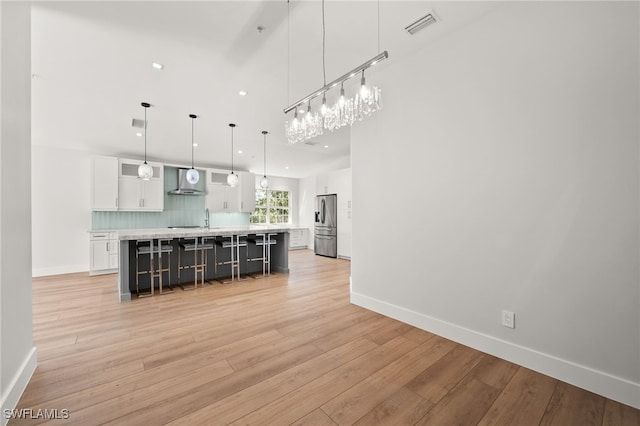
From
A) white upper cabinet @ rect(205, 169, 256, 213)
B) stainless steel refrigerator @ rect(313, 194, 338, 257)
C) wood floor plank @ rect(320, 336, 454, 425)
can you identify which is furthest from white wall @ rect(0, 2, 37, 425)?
stainless steel refrigerator @ rect(313, 194, 338, 257)

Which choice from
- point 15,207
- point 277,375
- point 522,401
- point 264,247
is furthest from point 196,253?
point 522,401

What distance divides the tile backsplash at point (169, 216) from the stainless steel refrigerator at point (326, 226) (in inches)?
105

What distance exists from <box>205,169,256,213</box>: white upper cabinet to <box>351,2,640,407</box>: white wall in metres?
5.72

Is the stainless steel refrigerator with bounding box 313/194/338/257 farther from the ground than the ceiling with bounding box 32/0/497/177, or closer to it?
closer to it

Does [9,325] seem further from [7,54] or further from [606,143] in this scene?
[606,143]

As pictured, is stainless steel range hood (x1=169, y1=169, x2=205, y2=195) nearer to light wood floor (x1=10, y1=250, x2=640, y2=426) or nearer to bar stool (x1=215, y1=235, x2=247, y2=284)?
bar stool (x1=215, y1=235, x2=247, y2=284)

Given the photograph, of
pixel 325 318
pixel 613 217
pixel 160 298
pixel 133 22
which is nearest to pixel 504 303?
pixel 613 217

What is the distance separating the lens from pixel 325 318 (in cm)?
315

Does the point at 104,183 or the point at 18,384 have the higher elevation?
the point at 104,183

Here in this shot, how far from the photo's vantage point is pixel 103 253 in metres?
5.59

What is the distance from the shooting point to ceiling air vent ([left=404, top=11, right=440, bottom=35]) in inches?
93.0

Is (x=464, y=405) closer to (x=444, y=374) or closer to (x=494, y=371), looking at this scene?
(x=444, y=374)
